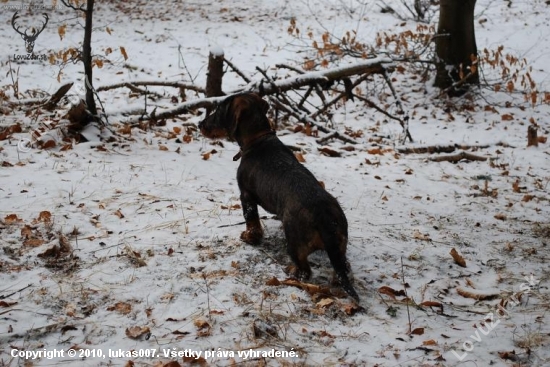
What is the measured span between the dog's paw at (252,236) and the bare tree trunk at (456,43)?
7.84 meters

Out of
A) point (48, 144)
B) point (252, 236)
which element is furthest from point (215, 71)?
point (252, 236)

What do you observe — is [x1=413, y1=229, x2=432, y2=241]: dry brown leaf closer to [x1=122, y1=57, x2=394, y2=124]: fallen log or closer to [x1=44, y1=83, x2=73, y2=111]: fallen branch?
[x1=122, y1=57, x2=394, y2=124]: fallen log

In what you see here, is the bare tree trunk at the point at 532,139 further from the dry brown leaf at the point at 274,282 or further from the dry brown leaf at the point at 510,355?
the dry brown leaf at the point at 274,282

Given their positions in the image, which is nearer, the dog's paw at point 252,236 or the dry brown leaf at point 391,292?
the dry brown leaf at point 391,292

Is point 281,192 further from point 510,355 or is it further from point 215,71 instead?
point 215,71

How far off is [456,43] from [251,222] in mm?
8515

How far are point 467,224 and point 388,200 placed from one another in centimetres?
99

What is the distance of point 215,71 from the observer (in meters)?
7.65

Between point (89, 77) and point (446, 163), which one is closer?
point (89, 77)

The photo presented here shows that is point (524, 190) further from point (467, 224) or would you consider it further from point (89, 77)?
point (89, 77)

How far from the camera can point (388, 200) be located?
5699mm

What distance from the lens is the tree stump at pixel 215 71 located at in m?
7.62

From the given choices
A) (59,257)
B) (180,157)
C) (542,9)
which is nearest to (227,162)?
(180,157)

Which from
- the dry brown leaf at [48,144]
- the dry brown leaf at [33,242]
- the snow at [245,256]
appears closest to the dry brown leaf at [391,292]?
the snow at [245,256]
